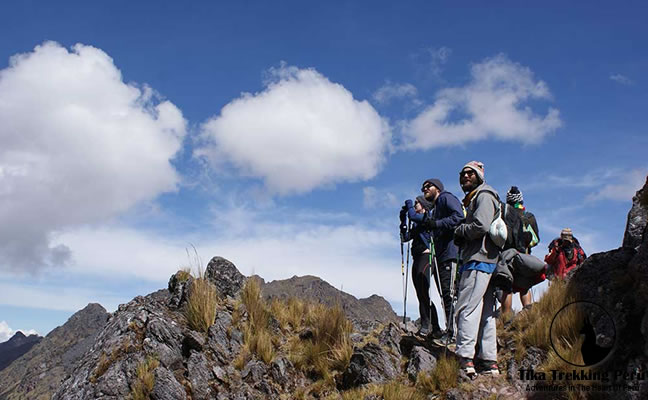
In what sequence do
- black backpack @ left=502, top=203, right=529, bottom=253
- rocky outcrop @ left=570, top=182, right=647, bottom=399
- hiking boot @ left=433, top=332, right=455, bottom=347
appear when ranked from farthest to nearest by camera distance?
hiking boot @ left=433, top=332, right=455, bottom=347 → black backpack @ left=502, top=203, right=529, bottom=253 → rocky outcrop @ left=570, top=182, right=647, bottom=399

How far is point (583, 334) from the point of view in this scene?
5.89 metres

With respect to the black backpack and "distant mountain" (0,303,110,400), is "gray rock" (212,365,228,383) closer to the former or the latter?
the black backpack

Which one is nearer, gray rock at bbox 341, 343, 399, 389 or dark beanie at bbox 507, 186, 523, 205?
gray rock at bbox 341, 343, 399, 389

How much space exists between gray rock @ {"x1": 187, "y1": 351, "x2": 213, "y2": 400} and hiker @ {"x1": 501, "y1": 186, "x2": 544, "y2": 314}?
4.65 meters

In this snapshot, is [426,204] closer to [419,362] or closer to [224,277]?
[419,362]

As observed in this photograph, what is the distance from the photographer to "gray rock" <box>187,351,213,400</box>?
22.1 ft

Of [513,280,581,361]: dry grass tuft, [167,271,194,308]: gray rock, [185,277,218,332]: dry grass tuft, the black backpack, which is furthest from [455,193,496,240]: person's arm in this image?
[167,271,194,308]: gray rock

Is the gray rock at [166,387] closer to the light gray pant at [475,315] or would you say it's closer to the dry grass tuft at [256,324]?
the dry grass tuft at [256,324]

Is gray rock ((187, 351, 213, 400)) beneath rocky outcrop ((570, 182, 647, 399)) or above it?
beneath

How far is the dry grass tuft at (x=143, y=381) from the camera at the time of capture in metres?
6.32

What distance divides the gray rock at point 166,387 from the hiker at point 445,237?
4.00 meters

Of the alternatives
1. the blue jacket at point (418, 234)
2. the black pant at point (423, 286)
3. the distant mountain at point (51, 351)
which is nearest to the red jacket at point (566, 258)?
the black pant at point (423, 286)

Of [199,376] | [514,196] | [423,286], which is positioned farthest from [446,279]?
[199,376]

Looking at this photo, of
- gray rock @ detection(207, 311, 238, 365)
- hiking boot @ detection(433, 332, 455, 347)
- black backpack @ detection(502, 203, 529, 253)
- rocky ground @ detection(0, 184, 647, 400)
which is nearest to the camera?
rocky ground @ detection(0, 184, 647, 400)
